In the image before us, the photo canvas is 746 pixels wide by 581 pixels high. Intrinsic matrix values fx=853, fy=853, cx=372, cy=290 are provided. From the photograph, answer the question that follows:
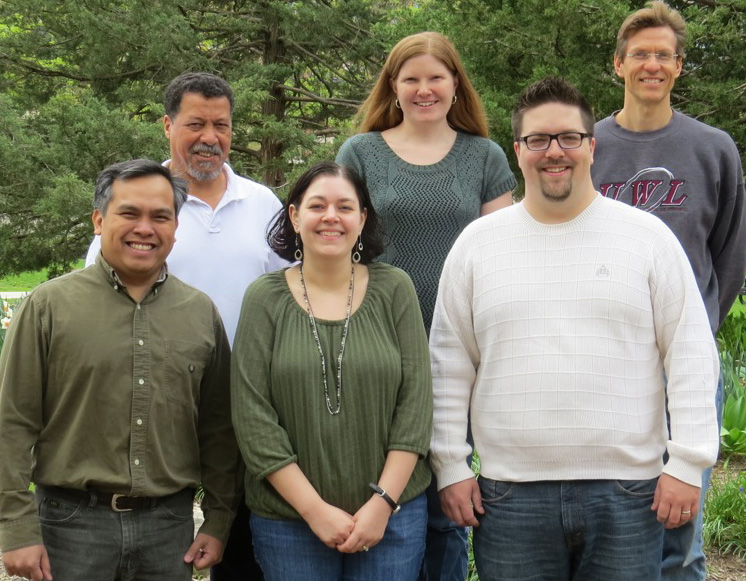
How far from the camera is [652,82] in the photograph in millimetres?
3348

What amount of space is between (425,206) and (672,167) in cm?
98

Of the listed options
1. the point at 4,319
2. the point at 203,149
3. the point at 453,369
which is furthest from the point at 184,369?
the point at 4,319

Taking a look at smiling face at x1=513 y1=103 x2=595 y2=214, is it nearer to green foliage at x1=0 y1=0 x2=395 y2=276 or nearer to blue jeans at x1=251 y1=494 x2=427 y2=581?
blue jeans at x1=251 y1=494 x2=427 y2=581

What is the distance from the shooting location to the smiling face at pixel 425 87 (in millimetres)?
3391

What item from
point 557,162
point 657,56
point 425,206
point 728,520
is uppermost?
point 657,56

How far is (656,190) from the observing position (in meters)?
3.32

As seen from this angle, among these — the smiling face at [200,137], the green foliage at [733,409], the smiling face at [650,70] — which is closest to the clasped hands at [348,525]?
the smiling face at [200,137]

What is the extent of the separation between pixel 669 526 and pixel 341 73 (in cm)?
1149

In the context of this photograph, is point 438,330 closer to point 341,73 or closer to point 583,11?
point 583,11

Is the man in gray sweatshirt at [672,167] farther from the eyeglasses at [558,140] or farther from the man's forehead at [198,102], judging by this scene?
the man's forehead at [198,102]

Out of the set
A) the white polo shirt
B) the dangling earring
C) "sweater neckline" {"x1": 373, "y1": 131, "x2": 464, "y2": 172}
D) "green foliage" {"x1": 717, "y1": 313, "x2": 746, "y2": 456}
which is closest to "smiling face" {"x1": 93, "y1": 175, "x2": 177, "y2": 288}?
the white polo shirt

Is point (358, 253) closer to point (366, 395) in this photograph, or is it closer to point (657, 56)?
point (366, 395)

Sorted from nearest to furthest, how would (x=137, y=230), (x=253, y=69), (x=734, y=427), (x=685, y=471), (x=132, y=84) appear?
1. (x=685, y=471)
2. (x=137, y=230)
3. (x=734, y=427)
4. (x=253, y=69)
5. (x=132, y=84)

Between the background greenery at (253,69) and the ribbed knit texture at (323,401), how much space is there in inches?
225
